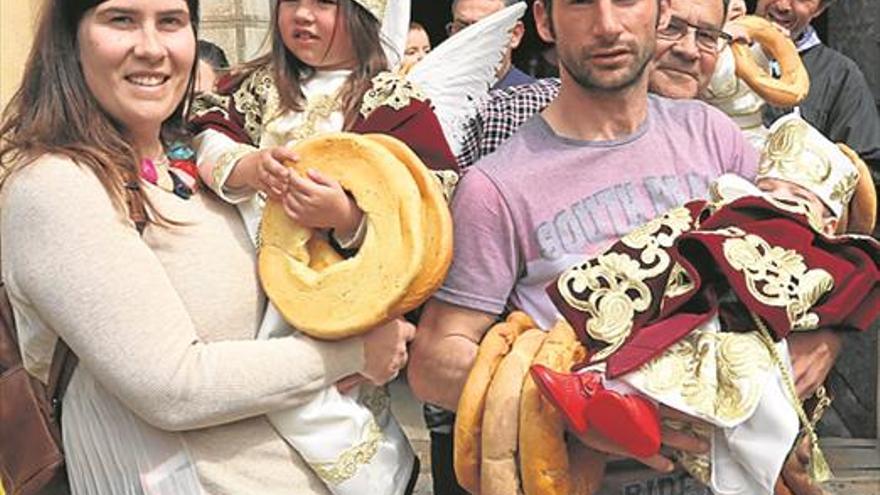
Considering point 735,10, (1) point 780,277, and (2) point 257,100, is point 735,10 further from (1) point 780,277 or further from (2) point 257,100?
(1) point 780,277

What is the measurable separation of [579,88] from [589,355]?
553 millimetres

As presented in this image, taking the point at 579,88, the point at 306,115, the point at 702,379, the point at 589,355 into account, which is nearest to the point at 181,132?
the point at 306,115

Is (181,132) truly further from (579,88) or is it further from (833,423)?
(833,423)

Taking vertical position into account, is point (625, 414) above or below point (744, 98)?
above

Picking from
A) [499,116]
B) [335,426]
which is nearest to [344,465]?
[335,426]

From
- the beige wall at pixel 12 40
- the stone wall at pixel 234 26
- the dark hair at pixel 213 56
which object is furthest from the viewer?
the stone wall at pixel 234 26

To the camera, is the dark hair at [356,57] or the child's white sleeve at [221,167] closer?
the child's white sleeve at [221,167]

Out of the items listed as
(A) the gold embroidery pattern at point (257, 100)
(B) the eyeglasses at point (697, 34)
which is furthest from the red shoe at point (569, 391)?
(A) the gold embroidery pattern at point (257, 100)

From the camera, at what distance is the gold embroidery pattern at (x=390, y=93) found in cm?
270

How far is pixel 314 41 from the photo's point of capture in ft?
10.0

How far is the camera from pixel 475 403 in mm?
2193

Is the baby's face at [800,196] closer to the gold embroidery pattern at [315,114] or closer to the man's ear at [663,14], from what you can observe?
the man's ear at [663,14]

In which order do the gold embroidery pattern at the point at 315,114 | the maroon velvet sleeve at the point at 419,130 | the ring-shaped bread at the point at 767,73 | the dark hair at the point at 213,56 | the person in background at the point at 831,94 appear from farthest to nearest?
the person in background at the point at 831,94 → the dark hair at the point at 213,56 → the ring-shaped bread at the point at 767,73 → the gold embroidery pattern at the point at 315,114 → the maroon velvet sleeve at the point at 419,130

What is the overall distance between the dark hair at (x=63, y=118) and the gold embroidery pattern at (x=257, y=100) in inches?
32.6
